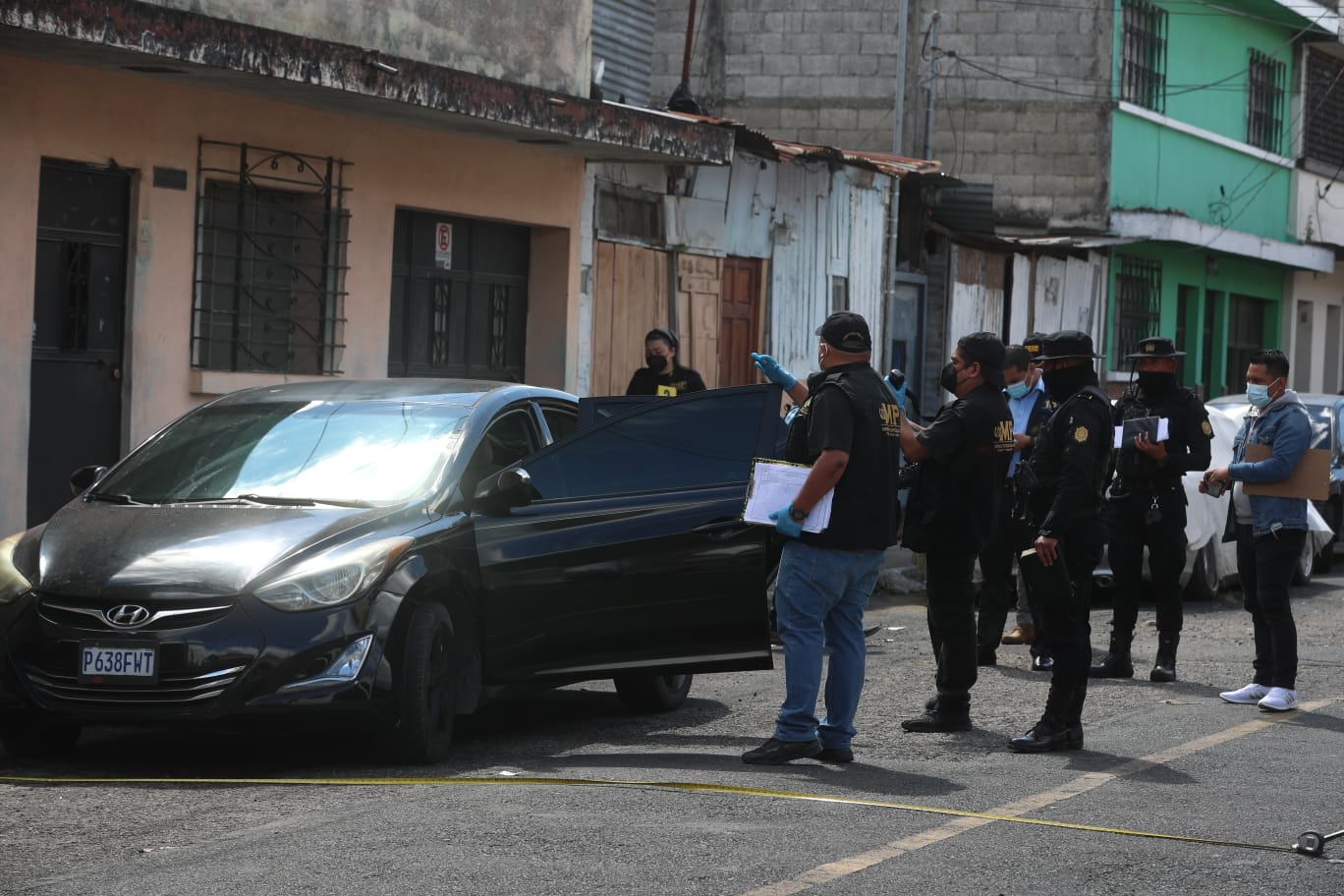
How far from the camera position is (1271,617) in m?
10.0

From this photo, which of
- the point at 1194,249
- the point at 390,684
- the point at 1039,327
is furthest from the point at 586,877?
the point at 1194,249

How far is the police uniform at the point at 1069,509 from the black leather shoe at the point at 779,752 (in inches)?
41.4

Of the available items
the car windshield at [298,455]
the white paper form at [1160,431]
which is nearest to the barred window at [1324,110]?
the white paper form at [1160,431]

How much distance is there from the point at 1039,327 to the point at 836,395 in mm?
19122

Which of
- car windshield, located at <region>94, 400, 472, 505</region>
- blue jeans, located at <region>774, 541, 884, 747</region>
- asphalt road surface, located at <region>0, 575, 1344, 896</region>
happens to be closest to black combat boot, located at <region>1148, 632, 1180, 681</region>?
asphalt road surface, located at <region>0, 575, 1344, 896</region>

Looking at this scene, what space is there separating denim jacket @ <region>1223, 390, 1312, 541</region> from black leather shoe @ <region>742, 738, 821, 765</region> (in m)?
3.40

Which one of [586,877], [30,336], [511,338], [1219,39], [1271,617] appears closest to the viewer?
[586,877]

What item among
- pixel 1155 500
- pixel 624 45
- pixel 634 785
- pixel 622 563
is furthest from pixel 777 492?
pixel 624 45

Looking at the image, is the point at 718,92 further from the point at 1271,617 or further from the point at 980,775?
the point at 980,775

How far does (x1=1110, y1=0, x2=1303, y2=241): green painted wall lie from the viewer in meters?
27.3

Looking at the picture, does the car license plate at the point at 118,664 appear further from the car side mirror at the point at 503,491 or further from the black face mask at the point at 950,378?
the black face mask at the point at 950,378

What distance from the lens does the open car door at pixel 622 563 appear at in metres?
8.31

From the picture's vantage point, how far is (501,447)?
885 cm

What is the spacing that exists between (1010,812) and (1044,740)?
4.88 ft
